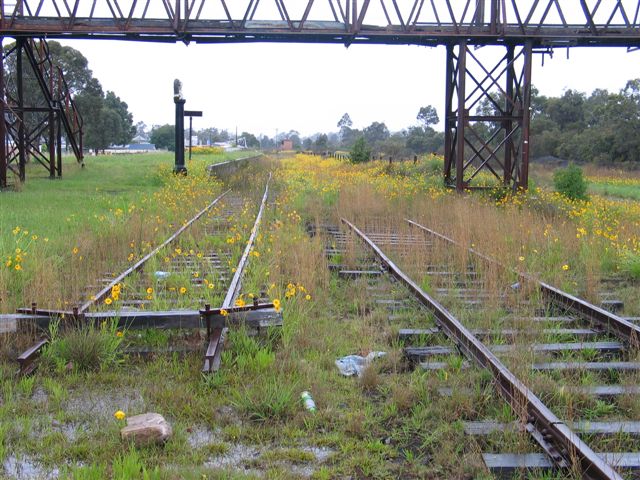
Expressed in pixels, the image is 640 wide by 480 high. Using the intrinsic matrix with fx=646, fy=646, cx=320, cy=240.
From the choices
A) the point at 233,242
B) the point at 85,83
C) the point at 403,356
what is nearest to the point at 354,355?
the point at 403,356

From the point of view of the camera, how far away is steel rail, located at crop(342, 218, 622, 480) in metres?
3.29

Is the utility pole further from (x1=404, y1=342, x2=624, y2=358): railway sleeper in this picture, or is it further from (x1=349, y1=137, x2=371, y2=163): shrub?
(x1=404, y1=342, x2=624, y2=358): railway sleeper

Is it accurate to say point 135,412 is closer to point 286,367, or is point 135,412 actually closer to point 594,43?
point 286,367

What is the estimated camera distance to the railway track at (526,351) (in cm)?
361

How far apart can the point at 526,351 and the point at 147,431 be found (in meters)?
2.99

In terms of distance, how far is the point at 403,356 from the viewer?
5227 millimetres

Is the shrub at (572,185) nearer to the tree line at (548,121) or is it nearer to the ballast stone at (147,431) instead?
the ballast stone at (147,431)

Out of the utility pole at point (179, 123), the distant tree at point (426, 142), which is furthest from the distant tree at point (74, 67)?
the utility pole at point (179, 123)

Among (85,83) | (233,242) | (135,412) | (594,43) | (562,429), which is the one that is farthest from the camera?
(85,83)

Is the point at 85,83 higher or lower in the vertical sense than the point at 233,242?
higher

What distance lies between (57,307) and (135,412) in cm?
217

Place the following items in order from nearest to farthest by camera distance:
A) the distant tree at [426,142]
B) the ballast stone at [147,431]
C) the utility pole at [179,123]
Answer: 1. the ballast stone at [147,431]
2. the utility pole at [179,123]
3. the distant tree at [426,142]

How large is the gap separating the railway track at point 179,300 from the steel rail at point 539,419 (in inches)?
61.9

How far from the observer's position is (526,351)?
202 inches
